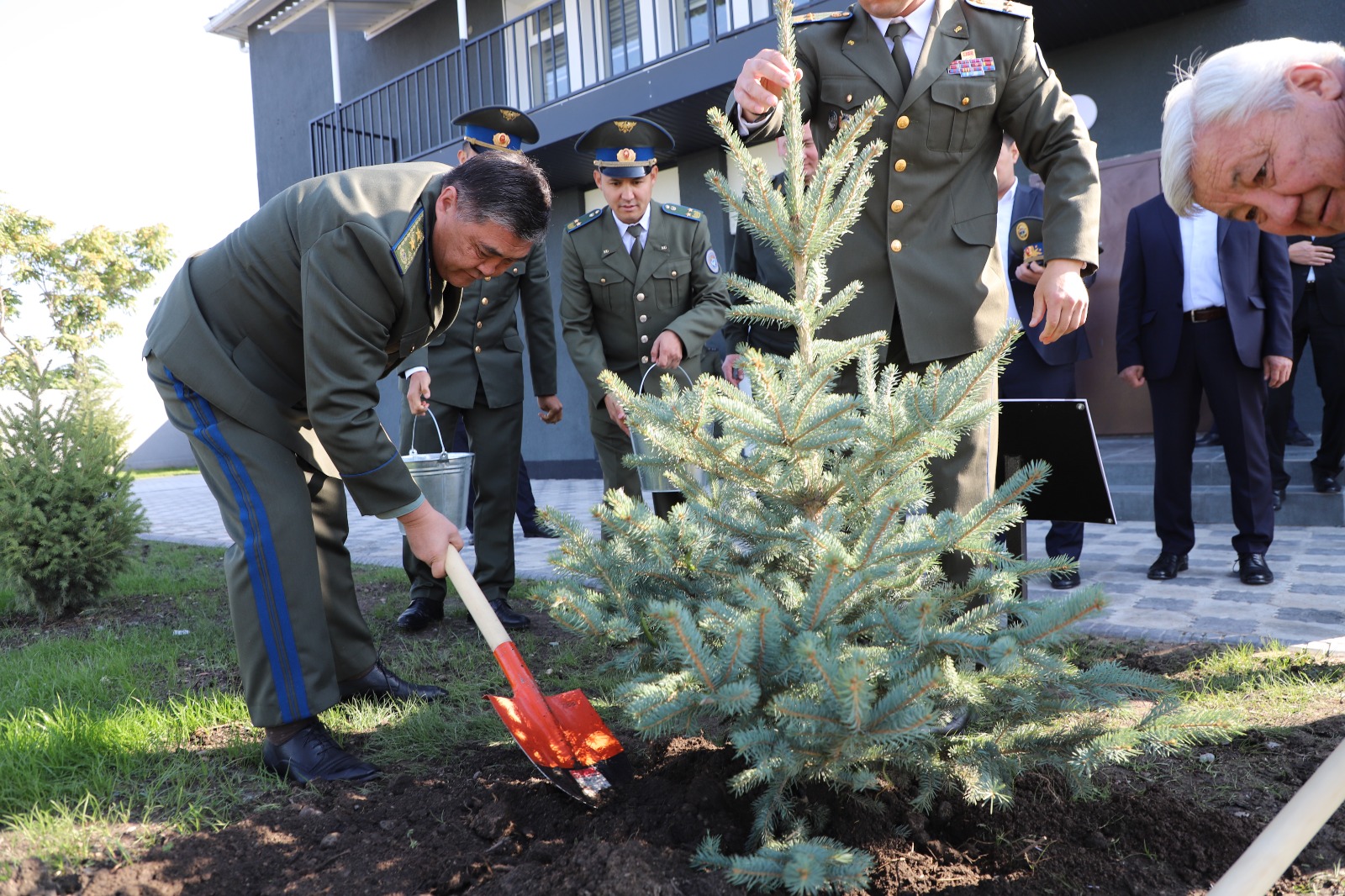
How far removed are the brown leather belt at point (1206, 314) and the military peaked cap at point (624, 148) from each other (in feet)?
8.56

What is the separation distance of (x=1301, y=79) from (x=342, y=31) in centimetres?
Result: 1514

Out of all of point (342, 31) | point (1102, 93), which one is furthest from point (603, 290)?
point (342, 31)

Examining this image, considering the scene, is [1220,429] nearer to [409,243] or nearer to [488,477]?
[488,477]

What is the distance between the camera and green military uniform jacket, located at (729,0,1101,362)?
7.09 feet

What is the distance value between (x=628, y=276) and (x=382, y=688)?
2.18 meters

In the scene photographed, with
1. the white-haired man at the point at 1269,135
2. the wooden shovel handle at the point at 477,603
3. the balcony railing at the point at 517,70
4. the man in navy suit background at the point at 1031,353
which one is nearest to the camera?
the white-haired man at the point at 1269,135

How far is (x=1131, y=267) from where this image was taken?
4414mm

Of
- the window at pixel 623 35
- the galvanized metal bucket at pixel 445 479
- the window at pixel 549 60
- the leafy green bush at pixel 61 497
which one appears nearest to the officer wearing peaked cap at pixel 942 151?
the galvanized metal bucket at pixel 445 479

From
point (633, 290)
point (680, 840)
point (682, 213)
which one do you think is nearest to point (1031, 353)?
point (682, 213)

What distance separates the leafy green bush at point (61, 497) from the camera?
4297 mm

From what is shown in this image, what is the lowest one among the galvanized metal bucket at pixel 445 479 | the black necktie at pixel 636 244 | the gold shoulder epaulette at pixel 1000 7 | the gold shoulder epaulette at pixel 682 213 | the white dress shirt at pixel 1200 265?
the galvanized metal bucket at pixel 445 479

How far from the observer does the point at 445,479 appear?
10.5ft

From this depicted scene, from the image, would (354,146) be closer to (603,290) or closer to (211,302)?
(603,290)

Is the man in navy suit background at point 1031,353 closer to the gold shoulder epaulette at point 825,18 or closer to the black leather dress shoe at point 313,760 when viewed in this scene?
the gold shoulder epaulette at point 825,18
